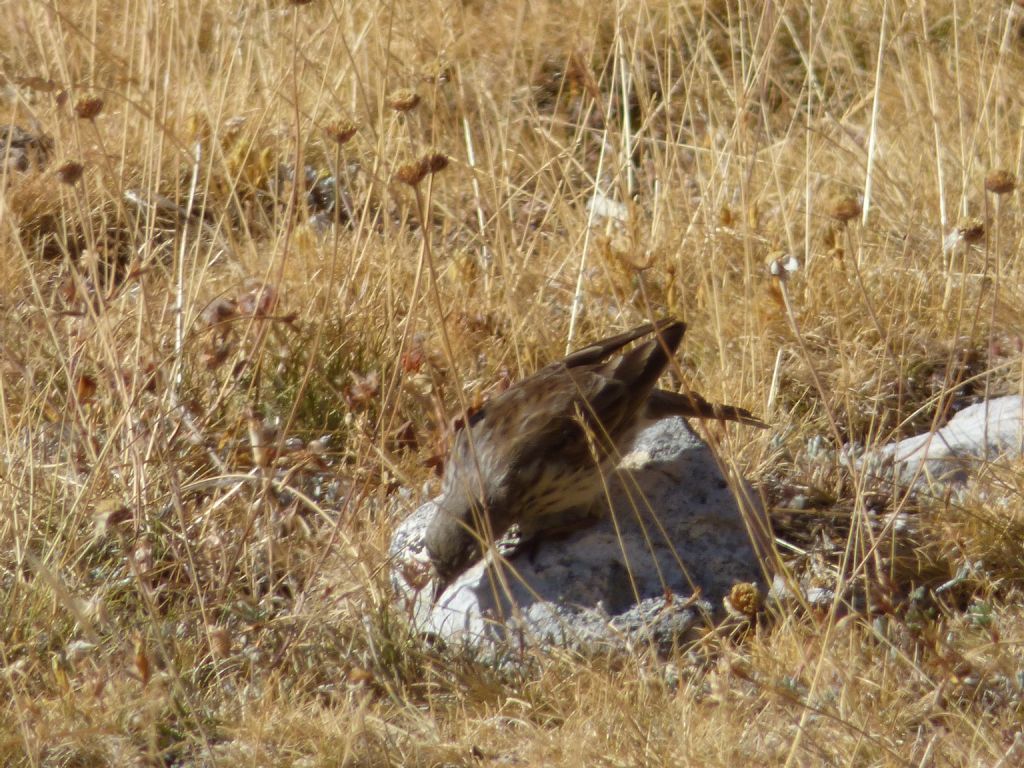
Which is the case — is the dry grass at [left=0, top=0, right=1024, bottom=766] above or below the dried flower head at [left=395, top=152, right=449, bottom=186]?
below

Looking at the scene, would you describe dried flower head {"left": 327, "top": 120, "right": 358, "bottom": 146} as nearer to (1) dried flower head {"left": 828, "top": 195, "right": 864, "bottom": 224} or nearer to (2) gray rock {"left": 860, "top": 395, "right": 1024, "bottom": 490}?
(1) dried flower head {"left": 828, "top": 195, "right": 864, "bottom": 224}

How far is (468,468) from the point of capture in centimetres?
410

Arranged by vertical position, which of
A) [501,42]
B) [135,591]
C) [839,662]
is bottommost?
[135,591]

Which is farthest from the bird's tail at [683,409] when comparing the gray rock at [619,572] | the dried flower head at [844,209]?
the dried flower head at [844,209]

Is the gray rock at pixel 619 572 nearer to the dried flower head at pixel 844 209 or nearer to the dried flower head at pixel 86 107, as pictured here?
the dried flower head at pixel 844 209

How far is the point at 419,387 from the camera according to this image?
4.89 meters

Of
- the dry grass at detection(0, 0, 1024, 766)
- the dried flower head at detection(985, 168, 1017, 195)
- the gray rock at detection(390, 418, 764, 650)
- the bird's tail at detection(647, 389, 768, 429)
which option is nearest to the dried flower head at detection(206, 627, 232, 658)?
the dry grass at detection(0, 0, 1024, 766)

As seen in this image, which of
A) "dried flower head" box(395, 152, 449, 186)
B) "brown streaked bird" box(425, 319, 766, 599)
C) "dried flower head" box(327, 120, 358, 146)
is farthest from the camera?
"brown streaked bird" box(425, 319, 766, 599)

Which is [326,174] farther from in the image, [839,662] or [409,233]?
[839,662]

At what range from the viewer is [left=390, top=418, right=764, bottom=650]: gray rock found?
3812 millimetres

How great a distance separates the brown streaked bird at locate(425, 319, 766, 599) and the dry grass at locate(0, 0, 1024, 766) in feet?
0.67

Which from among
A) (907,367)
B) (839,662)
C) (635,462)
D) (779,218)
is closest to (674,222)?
(779,218)

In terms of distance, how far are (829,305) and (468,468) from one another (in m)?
1.84

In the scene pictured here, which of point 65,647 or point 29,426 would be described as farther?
point 29,426
